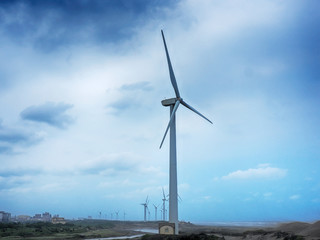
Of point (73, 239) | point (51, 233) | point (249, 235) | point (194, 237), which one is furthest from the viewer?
point (51, 233)

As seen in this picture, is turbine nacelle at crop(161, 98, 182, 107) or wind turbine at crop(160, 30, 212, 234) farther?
turbine nacelle at crop(161, 98, 182, 107)

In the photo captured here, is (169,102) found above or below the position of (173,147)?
above

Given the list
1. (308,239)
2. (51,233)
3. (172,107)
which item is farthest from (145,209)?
(308,239)

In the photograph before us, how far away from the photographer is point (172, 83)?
59469 mm

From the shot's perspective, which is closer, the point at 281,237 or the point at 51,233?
the point at 281,237

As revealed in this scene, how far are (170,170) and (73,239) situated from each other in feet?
148

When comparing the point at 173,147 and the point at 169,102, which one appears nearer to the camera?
the point at 173,147

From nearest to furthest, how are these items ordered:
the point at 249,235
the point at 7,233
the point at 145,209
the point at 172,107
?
the point at 172,107 → the point at 249,235 → the point at 7,233 → the point at 145,209

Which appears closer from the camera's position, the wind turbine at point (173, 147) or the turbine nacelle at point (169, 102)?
the wind turbine at point (173, 147)

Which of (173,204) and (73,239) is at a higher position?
(173,204)

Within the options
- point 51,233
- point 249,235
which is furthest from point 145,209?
point 249,235

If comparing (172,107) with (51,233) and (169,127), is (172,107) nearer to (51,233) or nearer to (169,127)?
(169,127)

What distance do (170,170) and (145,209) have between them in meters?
129

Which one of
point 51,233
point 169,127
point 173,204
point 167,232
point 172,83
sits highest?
point 172,83
